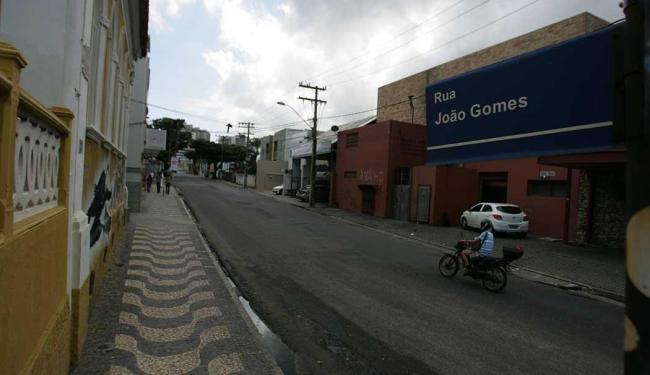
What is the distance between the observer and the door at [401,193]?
86.5 ft

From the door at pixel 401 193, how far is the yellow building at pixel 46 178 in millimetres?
21178

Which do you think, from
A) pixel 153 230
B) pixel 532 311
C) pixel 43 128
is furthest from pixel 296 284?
pixel 153 230

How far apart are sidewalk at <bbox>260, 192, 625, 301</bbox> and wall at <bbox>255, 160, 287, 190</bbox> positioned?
120 feet

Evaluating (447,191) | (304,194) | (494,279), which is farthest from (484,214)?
(304,194)

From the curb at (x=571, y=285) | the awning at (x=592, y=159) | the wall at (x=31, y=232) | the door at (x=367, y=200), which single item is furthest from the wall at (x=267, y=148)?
the wall at (x=31, y=232)

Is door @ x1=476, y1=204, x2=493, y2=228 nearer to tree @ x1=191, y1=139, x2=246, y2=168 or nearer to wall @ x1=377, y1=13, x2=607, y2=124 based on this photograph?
wall @ x1=377, y1=13, x2=607, y2=124

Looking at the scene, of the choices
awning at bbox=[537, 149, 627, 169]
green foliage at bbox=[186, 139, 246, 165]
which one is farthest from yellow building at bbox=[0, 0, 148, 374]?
green foliage at bbox=[186, 139, 246, 165]

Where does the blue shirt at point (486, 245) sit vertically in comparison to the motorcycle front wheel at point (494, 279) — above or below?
above

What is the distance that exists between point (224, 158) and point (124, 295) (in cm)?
7982

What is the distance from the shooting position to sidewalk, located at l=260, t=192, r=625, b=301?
11.5 metres

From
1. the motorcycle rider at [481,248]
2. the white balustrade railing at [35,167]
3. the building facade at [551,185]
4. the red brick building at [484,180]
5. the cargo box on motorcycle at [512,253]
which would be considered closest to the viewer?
the white balustrade railing at [35,167]

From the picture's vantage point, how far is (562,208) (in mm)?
20172

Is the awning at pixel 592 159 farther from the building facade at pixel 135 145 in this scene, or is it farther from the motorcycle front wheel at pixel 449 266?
the building facade at pixel 135 145

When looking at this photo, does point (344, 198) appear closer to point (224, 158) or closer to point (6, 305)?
point (6, 305)
